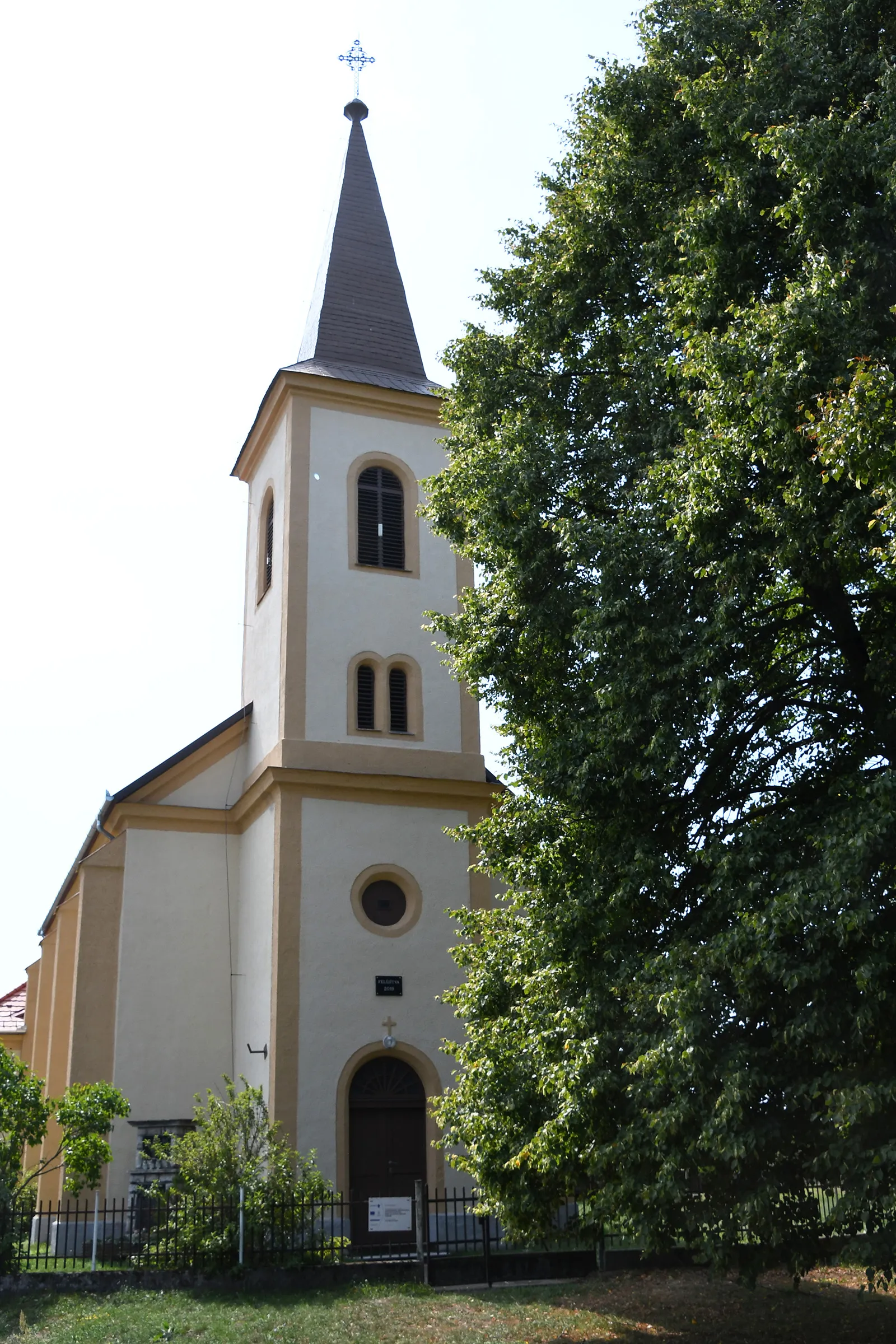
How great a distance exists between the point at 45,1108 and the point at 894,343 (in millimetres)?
12994

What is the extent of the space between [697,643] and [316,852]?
9927 mm

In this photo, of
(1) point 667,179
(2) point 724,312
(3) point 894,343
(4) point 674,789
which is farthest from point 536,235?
(4) point 674,789

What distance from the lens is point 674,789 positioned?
424 inches

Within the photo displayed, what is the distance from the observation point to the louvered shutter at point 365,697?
20047 mm

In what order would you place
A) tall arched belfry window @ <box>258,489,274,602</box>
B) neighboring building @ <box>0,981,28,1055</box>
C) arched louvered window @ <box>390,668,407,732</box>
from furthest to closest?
1. neighboring building @ <box>0,981,28,1055</box>
2. tall arched belfry window @ <box>258,489,274,602</box>
3. arched louvered window @ <box>390,668,407,732</box>

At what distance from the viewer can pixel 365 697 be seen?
2028 cm

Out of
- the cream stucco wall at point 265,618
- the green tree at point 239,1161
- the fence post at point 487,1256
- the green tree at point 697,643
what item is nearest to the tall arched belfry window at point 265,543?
the cream stucco wall at point 265,618

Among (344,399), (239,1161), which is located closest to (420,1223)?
(239,1161)

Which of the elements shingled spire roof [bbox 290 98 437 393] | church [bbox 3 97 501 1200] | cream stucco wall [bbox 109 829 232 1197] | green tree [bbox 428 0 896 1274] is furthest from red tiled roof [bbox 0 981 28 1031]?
green tree [bbox 428 0 896 1274]

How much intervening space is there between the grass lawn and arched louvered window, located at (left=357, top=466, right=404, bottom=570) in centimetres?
1171

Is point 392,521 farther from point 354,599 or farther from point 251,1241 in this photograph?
point 251,1241

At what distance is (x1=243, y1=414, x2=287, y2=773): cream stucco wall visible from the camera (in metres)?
20.4

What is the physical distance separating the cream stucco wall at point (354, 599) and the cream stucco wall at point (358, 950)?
147cm

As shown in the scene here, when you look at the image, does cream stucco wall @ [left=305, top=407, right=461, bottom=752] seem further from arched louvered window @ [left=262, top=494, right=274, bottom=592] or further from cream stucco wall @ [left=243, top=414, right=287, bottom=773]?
arched louvered window @ [left=262, top=494, right=274, bottom=592]
